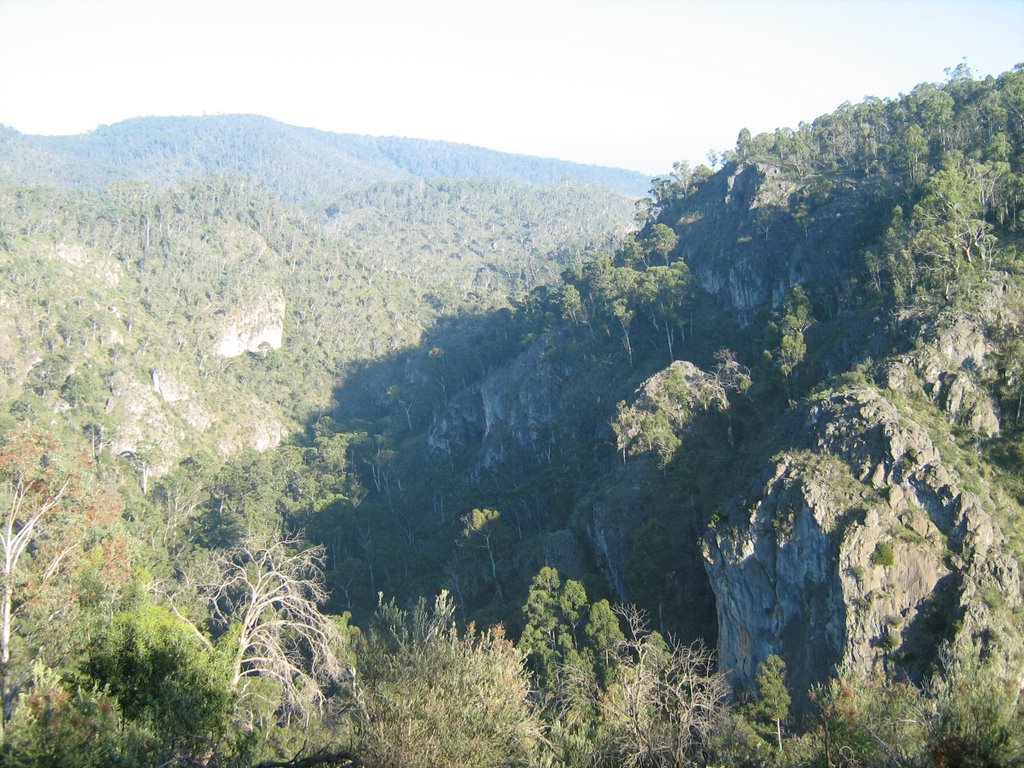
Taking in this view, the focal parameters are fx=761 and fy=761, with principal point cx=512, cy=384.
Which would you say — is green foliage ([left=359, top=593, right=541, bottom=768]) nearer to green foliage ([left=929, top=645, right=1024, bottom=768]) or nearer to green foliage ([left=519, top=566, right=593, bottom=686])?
green foliage ([left=929, top=645, right=1024, bottom=768])

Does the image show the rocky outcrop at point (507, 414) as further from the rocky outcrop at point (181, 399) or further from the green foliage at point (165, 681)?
the green foliage at point (165, 681)

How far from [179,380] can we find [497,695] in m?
81.4

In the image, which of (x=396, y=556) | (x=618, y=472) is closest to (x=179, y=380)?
(x=396, y=556)

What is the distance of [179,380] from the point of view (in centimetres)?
8600

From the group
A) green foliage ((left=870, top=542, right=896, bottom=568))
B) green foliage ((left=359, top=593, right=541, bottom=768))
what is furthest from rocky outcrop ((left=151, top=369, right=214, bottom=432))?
green foliage ((left=359, top=593, right=541, bottom=768))

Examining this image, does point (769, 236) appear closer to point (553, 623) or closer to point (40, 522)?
point (553, 623)

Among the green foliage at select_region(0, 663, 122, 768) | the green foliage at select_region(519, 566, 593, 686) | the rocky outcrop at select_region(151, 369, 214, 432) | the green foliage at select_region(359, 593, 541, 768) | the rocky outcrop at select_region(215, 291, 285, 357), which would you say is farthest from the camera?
the rocky outcrop at select_region(215, 291, 285, 357)

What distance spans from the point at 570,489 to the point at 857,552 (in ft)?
84.9

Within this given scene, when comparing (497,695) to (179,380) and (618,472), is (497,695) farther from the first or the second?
(179,380)

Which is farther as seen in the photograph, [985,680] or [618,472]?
[618,472]

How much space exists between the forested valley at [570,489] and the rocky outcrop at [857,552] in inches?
5.2

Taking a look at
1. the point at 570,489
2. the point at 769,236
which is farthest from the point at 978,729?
the point at 769,236

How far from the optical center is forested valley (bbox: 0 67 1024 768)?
49.3 feet

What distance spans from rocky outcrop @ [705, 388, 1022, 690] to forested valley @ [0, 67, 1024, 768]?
132 mm
